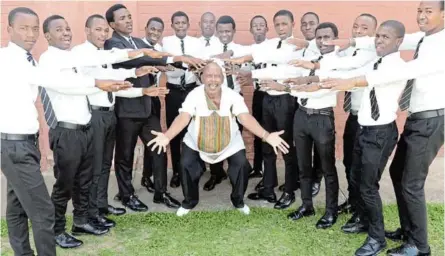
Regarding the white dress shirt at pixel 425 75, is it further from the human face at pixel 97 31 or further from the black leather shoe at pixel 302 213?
the human face at pixel 97 31

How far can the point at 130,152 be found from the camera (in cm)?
530

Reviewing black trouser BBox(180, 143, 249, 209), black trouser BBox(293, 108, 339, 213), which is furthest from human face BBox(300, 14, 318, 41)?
black trouser BBox(180, 143, 249, 209)

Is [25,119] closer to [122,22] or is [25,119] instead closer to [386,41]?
[122,22]

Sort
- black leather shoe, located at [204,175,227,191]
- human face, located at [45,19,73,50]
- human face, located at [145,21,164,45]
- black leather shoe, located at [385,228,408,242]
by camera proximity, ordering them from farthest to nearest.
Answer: black leather shoe, located at [204,175,227,191] < human face, located at [145,21,164,45] < black leather shoe, located at [385,228,408,242] < human face, located at [45,19,73,50]

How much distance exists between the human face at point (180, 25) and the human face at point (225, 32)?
0.40m

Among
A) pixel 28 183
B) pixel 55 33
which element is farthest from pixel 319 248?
pixel 55 33

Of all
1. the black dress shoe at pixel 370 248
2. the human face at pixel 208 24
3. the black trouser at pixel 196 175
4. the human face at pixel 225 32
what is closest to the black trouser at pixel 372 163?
the black dress shoe at pixel 370 248

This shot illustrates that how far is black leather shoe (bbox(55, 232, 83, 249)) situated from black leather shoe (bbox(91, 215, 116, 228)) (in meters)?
0.33

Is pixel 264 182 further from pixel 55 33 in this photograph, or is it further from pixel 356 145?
pixel 55 33

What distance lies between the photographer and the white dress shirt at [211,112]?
5.17 metres

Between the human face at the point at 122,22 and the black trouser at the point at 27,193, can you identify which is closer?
the black trouser at the point at 27,193

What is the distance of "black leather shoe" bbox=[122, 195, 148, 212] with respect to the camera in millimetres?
5387

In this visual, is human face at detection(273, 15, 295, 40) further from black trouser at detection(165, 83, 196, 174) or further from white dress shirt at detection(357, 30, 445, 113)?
white dress shirt at detection(357, 30, 445, 113)

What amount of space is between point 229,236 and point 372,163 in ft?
4.87
